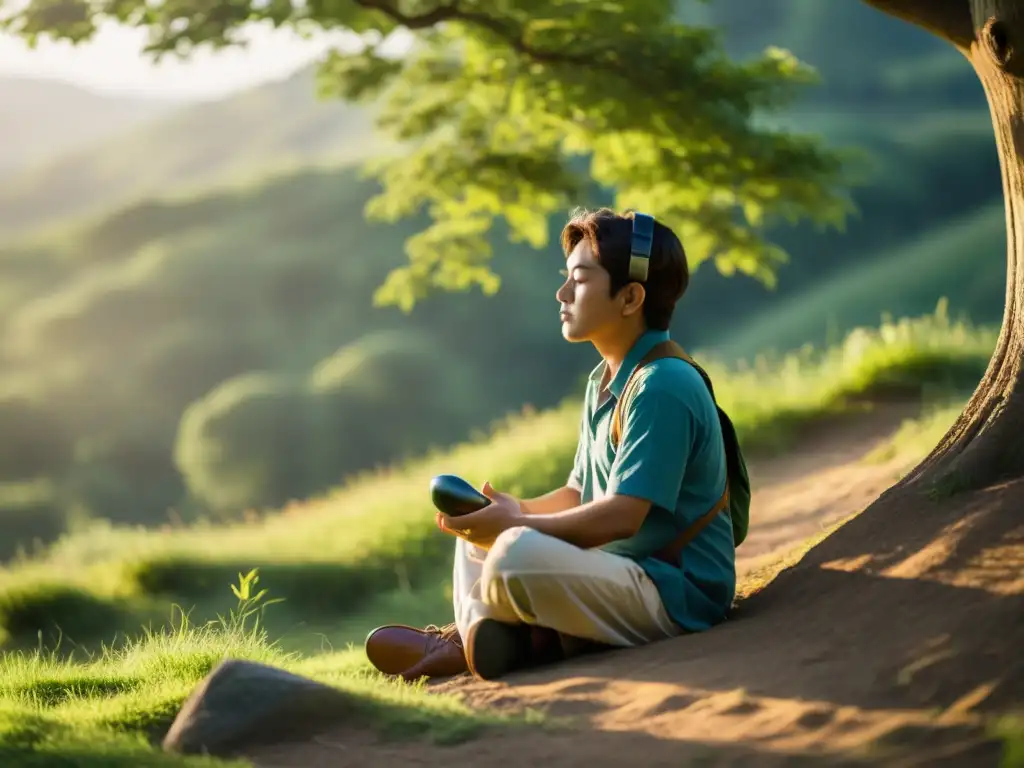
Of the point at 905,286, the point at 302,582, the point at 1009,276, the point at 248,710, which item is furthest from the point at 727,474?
the point at 905,286

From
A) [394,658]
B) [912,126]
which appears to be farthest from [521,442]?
[912,126]

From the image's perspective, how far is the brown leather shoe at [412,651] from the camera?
4.24m

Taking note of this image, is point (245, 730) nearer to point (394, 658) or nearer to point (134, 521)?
point (394, 658)

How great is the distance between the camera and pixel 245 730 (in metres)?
3.34

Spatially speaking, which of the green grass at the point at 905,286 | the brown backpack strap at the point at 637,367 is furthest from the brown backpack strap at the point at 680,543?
the green grass at the point at 905,286

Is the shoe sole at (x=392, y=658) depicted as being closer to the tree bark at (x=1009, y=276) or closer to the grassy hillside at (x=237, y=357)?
the tree bark at (x=1009, y=276)

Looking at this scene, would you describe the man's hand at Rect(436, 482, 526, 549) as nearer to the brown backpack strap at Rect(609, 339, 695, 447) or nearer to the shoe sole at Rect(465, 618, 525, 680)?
the shoe sole at Rect(465, 618, 525, 680)

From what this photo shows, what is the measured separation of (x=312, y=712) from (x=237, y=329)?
80.0ft

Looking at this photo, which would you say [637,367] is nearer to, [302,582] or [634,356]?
[634,356]

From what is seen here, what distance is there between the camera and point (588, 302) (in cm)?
406

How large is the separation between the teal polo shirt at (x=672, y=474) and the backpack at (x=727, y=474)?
3 cm

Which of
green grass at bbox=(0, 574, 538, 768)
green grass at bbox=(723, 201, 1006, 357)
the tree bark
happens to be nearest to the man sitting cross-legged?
green grass at bbox=(0, 574, 538, 768)

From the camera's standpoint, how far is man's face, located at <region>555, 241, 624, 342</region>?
4059 millimetres

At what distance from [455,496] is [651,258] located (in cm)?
109
